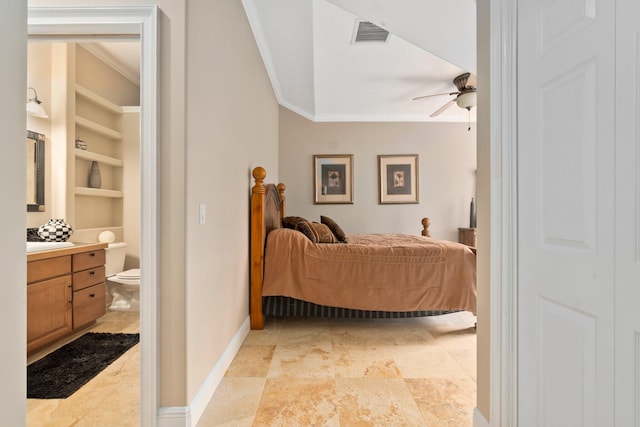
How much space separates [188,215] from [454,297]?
236 centimetres

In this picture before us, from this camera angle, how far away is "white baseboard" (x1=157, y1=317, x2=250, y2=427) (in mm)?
1497

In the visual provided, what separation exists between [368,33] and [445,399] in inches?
124

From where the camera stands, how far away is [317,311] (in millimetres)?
2953

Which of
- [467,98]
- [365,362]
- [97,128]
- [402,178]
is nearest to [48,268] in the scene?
[97,128]

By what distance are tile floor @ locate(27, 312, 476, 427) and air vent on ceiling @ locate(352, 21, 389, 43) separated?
9.27 ft

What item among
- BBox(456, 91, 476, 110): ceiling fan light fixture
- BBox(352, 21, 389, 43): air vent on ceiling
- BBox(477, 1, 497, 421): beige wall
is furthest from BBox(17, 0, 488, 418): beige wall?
BBox(456, 91, 476, 110): ceiling fan light fixture

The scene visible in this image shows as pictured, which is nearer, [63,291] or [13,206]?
[13,206]

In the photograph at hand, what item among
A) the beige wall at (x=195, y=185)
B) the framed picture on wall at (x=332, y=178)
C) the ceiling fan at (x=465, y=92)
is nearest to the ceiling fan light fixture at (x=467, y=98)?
the ceiling fan at (x=465, y=92)

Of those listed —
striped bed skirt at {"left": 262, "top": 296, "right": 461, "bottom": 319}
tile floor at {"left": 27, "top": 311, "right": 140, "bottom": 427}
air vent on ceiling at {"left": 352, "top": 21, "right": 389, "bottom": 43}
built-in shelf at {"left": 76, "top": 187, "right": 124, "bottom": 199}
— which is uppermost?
air vent on ceiling at {"left": 352, "top": 21, "right": 389, "bottom": 43}

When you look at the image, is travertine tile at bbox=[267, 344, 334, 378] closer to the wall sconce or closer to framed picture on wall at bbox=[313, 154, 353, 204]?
the wall sconce

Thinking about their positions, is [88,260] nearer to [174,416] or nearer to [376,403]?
[174,416]

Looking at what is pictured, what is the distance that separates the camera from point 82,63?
11.3ft
